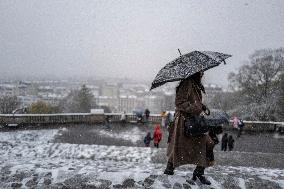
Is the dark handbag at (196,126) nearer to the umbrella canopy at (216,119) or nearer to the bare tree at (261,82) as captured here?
the umbrella canopy at (216,119)

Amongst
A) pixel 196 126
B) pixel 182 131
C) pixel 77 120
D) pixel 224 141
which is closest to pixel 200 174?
pixel 182 131

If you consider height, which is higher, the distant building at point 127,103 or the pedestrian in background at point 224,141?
the distant building at point 127,103

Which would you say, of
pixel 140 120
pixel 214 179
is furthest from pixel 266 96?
pixel 214 179

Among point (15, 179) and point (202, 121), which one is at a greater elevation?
point (202, 121)

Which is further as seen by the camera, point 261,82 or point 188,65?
point 261,82

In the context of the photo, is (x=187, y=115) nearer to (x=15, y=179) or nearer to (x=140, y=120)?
(x=15, y=179)

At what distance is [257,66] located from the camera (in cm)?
3600

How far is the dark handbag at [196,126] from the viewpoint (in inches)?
217

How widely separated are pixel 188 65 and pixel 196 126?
3.55ft

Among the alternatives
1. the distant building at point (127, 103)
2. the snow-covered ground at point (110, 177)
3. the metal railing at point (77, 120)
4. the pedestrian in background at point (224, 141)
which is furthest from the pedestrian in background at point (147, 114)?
the distant building at point (127, 103)

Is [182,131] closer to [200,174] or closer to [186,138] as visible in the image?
[186,138]

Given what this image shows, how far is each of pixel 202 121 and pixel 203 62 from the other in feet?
3.40

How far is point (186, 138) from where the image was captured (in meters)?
5.77

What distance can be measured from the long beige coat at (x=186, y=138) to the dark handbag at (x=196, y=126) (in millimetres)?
116
